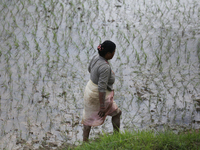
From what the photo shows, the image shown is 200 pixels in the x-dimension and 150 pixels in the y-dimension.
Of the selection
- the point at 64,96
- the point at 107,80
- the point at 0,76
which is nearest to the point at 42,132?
the point at 64,96

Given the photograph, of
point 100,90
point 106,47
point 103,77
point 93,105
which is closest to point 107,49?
point 106,47

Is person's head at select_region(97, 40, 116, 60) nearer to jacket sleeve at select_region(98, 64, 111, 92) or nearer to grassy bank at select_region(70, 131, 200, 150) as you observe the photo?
jacket sleeve at select_region(98, 64, 111, 92)

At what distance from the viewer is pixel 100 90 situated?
306 centimetres

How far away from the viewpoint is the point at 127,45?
6.03 meters

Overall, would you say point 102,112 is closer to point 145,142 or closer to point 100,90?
point 100,90

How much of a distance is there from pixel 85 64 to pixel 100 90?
7.70 feet

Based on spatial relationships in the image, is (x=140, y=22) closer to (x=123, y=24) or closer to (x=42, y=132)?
(x=123, y=24)

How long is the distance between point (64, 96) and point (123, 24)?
2.90 m

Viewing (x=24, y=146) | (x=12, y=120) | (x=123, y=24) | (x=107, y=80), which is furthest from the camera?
(x=123, y=24)

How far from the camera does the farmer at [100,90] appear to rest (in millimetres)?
3053

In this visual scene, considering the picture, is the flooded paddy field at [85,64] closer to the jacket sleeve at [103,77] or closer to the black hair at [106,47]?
the jacket sleeve at [103,77]

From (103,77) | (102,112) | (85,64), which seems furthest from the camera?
(85,64)

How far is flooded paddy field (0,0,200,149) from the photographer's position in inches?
158

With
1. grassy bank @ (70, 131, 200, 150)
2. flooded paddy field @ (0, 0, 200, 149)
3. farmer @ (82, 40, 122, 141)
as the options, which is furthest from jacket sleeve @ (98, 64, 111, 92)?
flooded paddy field @ (0, 0, 200, 149)
